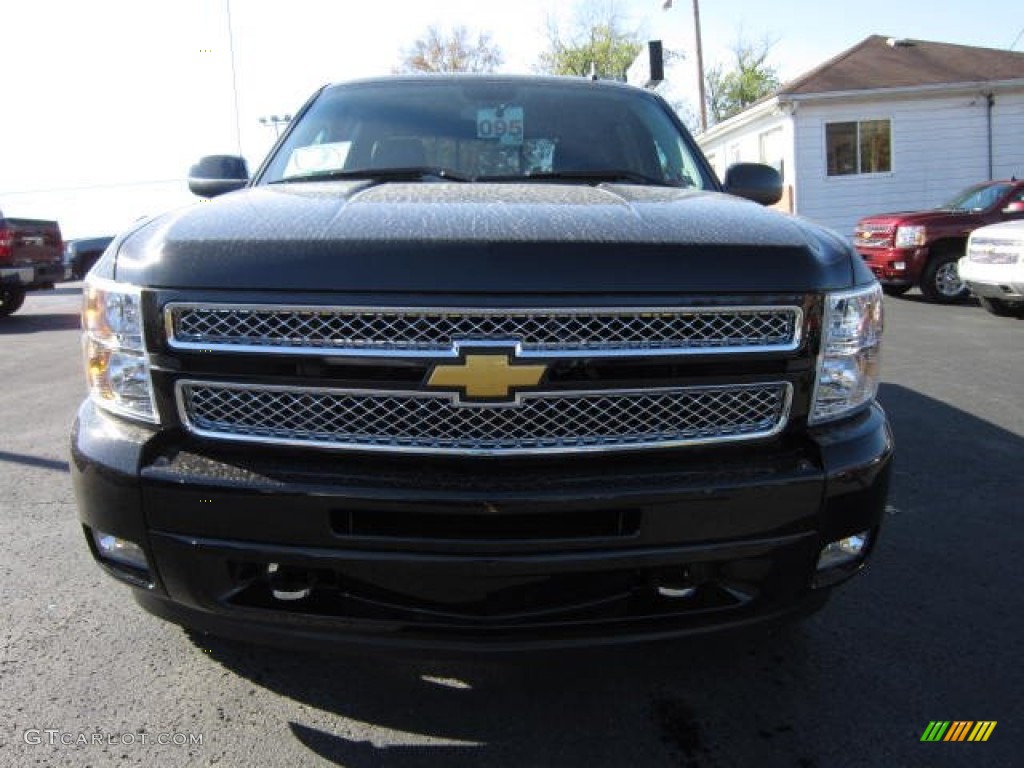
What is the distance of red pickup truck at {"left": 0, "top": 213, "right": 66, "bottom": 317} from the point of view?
43.5 ft

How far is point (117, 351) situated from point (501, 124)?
1.93m

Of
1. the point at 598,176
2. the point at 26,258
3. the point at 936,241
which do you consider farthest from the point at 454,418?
the point at 26,258

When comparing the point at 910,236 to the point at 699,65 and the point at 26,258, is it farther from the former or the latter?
the point at 699,65

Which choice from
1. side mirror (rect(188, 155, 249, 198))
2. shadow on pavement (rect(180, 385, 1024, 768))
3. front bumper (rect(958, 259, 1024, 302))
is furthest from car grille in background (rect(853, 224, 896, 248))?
side mirror (rect(188, 155, 249, 198))

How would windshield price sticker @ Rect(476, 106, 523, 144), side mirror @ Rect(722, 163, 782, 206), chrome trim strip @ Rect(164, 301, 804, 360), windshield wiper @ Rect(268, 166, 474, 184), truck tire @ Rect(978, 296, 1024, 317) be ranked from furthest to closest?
1. truck tire @ Rect(978, 296, 1024, 317)
2. side mirror @ Rect(722, 163, 782, 206)
3. windshield price sticker @ Rect(476, 106, 523, 144)
4. windshield wiper @ Rect(268, 166, 474, 184)
5. chrome trim strip @ Rect(164, 301, 804, 360)

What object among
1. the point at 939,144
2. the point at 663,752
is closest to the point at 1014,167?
the point at 939,144

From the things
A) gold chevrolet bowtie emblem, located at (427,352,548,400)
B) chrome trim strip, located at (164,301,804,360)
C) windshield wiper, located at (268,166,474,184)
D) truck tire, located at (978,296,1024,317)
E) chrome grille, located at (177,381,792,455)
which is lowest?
truck tire, located at (978,296,1024,317)

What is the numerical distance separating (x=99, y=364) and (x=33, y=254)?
13563 millimetres

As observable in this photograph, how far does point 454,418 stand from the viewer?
197 cm

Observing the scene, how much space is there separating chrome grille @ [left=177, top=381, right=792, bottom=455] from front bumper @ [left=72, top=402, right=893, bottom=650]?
5cm

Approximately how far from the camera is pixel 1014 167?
765 inches

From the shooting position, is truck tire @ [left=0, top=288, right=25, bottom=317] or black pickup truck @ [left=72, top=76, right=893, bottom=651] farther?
truck tire @ [left=0, top=288, right=25, bottom=317]

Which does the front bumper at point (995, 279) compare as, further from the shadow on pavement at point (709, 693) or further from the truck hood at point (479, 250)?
the truck hood at point (479, 250)

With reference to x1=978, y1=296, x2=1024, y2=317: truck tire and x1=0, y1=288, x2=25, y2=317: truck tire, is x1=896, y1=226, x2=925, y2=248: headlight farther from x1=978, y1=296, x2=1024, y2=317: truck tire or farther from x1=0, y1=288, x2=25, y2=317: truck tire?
x1=0, y1=288, x2=25, y2=317: truck tire
